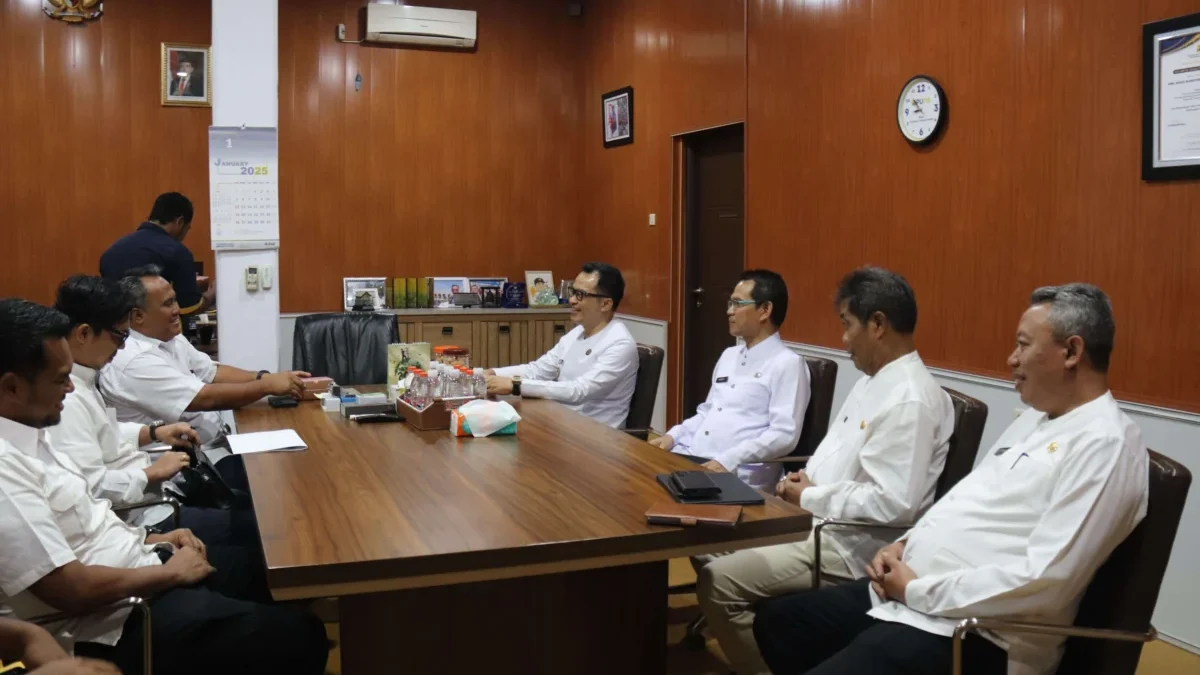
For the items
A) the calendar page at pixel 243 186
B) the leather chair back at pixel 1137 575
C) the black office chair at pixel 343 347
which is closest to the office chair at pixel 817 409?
the leather chair back at pixel 1137 575

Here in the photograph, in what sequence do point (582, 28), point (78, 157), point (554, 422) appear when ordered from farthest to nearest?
point (582, 28)
point (78, 157)
point (554, 422)

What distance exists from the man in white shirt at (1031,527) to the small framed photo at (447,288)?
5.67 meters

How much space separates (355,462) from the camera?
8.87ft

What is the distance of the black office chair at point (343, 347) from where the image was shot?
449 cm

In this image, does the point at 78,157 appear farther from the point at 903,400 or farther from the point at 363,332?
the point at 903,400

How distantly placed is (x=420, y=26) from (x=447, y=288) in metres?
2.01

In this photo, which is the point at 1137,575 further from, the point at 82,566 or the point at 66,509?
the point at 66,509

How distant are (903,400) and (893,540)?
38 cm

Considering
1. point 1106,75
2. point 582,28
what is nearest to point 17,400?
point 1106,75

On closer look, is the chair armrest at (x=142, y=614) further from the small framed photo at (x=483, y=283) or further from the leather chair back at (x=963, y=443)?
the small framed photo at (x=483, y=283)

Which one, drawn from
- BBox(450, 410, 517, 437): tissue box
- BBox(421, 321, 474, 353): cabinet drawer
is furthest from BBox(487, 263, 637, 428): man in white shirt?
BBox(421, 321, 474, 353): cabinet drawer

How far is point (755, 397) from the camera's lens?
3465mm

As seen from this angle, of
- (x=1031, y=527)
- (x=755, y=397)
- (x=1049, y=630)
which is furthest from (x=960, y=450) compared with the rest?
(x=755, y=397)

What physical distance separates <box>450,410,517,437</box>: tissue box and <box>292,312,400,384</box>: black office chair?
1.53m
